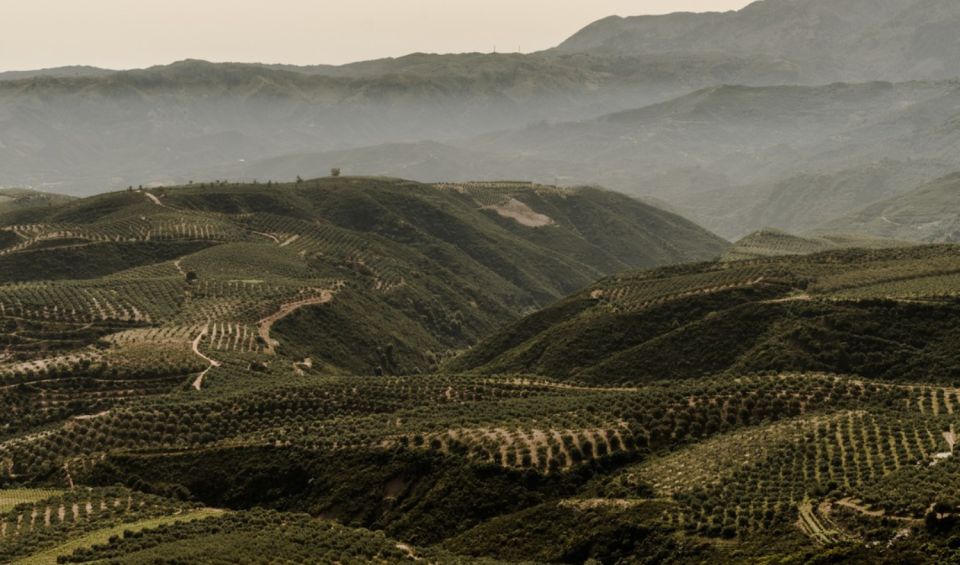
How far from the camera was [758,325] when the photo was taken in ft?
472

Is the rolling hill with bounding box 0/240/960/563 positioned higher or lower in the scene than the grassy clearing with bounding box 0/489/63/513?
higher

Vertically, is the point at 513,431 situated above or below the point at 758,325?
below

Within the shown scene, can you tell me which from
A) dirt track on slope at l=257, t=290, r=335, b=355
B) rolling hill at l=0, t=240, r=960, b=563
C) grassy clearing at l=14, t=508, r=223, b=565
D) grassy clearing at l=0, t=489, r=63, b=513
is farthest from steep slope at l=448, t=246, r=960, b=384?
grassy clearing at l=0, t=489, r=63, b=513

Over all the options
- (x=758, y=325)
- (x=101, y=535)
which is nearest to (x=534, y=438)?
(x=101, y=535)

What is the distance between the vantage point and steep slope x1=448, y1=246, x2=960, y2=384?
12988 cm

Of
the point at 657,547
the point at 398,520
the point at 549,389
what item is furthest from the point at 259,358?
the point at 657,547

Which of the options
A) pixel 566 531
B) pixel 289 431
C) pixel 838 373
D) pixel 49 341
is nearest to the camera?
pixel 566 531

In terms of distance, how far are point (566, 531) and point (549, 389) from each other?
44.0m

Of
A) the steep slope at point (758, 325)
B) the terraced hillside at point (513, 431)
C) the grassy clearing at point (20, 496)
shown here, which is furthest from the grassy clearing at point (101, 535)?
the steep slope at point (758, 325)

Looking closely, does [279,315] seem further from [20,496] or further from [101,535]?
[101,535]

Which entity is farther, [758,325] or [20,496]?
[758,325]

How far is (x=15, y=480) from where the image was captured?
4200 inches

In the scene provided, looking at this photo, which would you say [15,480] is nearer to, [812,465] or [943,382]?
[812,465]

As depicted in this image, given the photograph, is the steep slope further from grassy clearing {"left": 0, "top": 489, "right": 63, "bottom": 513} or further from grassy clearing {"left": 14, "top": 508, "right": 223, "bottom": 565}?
grassy clearing {"left": 0, "top": 489, "right": 63, "bottom": 513}
